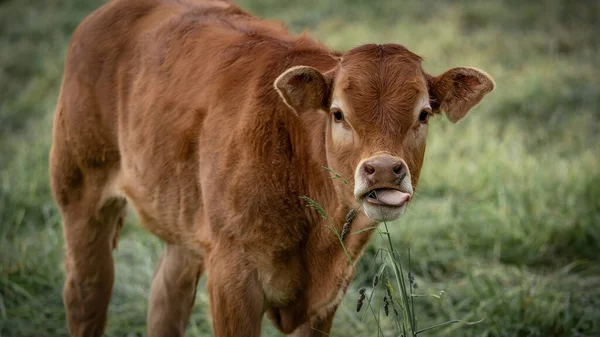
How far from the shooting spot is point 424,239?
700cm

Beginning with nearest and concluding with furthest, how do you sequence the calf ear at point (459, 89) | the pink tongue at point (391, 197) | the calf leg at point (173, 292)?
the pink tongue at point (391, 197)
the calf ear at point (459, 89)
the calf leg at point (173, 292)

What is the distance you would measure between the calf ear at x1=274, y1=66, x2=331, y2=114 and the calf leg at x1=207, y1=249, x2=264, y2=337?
81 cm

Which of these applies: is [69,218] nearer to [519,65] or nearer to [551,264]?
[551,264]

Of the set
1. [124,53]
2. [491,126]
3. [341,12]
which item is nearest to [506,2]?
[341,12]

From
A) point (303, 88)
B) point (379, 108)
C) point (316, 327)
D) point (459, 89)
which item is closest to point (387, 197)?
point (379, 108)

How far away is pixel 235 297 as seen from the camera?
422cm

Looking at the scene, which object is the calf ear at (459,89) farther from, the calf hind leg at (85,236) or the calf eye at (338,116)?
the calf hind leg at (85,236)

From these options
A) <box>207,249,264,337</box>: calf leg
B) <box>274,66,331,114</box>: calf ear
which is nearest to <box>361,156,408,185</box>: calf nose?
<box>274,66,331,114</box>: calf ear

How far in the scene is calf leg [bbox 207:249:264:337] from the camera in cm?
421

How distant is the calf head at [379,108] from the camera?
3580mm

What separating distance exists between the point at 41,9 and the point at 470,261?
10.2m

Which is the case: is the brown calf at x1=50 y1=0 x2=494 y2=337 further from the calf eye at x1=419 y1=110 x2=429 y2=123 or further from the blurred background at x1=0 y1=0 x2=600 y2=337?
the blurred background at x1=0 y1=0 x2=600 y2=337

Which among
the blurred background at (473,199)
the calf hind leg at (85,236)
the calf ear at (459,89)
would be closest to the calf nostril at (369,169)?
the calf ear at (459,89)

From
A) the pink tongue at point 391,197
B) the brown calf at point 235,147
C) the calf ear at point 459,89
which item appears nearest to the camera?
the pink tongue at point 391,197
